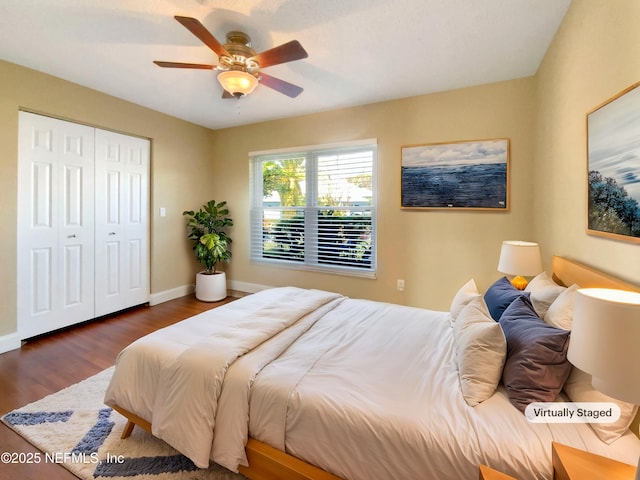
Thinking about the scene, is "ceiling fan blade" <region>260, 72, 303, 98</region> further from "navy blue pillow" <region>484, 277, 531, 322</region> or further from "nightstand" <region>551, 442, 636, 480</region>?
"nightstand" <region>551, 442, 636, 480</region>

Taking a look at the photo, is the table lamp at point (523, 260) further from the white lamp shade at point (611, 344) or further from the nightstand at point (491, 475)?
the nightstand at point (491, 475)

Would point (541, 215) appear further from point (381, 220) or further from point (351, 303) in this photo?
point (351, 303)

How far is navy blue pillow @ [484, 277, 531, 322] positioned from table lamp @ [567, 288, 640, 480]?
0.89 meters

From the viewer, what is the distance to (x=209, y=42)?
1.87m

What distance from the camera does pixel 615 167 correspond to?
1363 mm

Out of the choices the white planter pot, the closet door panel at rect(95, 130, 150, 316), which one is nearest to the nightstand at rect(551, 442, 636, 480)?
the white planter pot

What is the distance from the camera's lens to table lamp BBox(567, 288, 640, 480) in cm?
73

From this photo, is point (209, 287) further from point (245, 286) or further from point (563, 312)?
point (563, 312)

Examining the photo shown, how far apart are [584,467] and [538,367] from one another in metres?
0.35

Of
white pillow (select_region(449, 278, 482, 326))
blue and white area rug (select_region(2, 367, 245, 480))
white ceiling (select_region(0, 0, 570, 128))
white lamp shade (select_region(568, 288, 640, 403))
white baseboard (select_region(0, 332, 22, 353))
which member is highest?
white ceiling (select_region(0, 0, 570, 128))

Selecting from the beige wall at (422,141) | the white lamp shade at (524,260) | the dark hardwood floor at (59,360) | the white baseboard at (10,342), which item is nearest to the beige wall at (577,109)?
the beige wall at (422,141)

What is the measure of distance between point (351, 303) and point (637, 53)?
2.09 m

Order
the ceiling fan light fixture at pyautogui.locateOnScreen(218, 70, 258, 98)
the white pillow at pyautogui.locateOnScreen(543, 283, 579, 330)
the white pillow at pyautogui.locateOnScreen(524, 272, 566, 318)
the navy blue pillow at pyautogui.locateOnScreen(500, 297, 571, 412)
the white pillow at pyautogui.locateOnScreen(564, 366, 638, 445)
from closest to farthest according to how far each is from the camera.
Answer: the white pillow at pyautogui.locateOnScreen(564, 366, 638, 445), the navy blue pillow at pyautogui.locateOnScreen(500, 297, 571, 412), the white pillow at pyautogui.locateOnScreen(543, 283, 579, 330), the white pillow at pyautogui.locateOnScreen(524, 272, 566, 318), the ceiling fan light fixture at pyautogui.locateOnScreen(218, 70, 258, 98)

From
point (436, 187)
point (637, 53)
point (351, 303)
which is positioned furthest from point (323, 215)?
point (637, 53)
